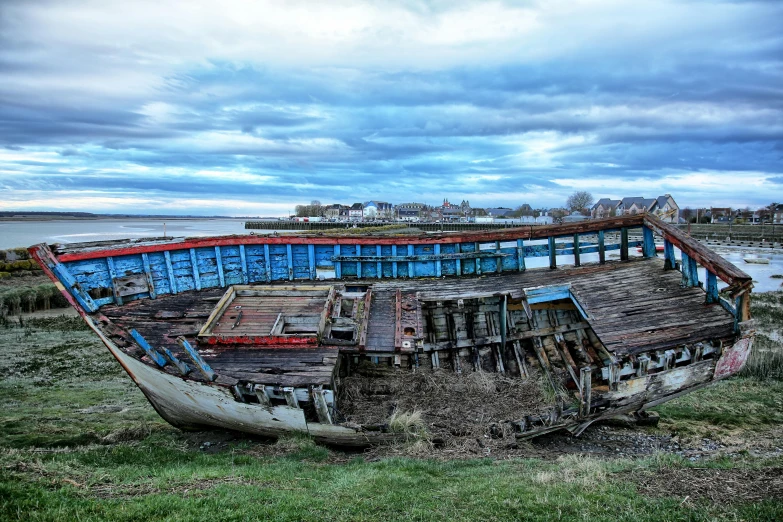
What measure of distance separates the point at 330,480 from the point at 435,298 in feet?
17.7

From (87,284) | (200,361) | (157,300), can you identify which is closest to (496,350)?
(200,361)

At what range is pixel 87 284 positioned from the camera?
417 inches

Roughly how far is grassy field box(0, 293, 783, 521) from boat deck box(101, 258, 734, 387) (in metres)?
1.52

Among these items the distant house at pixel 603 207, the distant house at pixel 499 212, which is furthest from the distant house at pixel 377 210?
the distant house at pixel 603 207

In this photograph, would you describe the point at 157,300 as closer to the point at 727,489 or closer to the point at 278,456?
the point at 278,456

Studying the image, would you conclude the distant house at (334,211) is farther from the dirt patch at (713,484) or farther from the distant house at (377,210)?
the dirt patch at (713,484)

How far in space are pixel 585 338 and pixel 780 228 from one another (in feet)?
319

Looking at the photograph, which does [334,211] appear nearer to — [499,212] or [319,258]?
[499,212]

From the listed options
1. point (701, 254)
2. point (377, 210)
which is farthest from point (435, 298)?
point (377, 210)

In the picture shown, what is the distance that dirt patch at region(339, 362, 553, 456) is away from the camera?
8680mm

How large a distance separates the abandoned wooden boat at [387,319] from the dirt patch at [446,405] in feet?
0.61

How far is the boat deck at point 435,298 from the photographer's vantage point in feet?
30.0

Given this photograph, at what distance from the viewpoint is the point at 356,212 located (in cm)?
15188

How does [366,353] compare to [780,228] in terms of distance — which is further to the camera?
[780,228]
